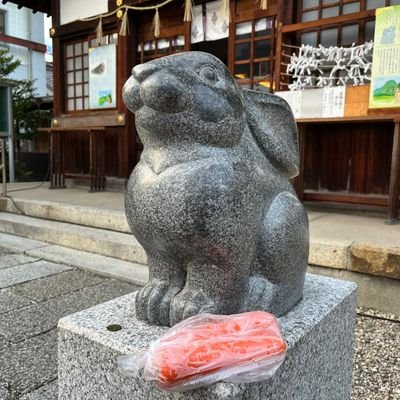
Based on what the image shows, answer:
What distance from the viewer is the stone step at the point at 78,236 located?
13.5 ft

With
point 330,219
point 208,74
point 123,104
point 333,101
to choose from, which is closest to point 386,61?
point 333,101

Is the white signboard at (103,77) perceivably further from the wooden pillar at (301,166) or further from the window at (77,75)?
the wooden pillar at (301,166)

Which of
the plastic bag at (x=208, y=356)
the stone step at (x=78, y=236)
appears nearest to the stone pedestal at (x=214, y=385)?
the plastic bag at (x=208, y=356)

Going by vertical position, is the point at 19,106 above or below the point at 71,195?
above

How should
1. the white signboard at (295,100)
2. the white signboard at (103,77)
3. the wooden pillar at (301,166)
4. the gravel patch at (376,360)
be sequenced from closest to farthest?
the gravel patch at (376,360) → the white signboard at (295,100) → the wooden pillar at (301,166) → the white signboard at (103,77)

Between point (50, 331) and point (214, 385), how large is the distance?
1891 mm

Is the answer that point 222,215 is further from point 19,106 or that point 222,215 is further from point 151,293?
point 19,106

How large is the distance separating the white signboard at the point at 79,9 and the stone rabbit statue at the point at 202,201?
21.2 feet

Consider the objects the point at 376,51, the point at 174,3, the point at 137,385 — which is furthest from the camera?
the point at 174,3

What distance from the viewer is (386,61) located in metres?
4.02

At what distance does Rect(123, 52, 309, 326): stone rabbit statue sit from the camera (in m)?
1.28

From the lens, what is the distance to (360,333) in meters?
2.69

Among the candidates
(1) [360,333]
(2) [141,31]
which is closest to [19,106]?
(2) [141,31]

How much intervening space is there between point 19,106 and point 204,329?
10776mm
